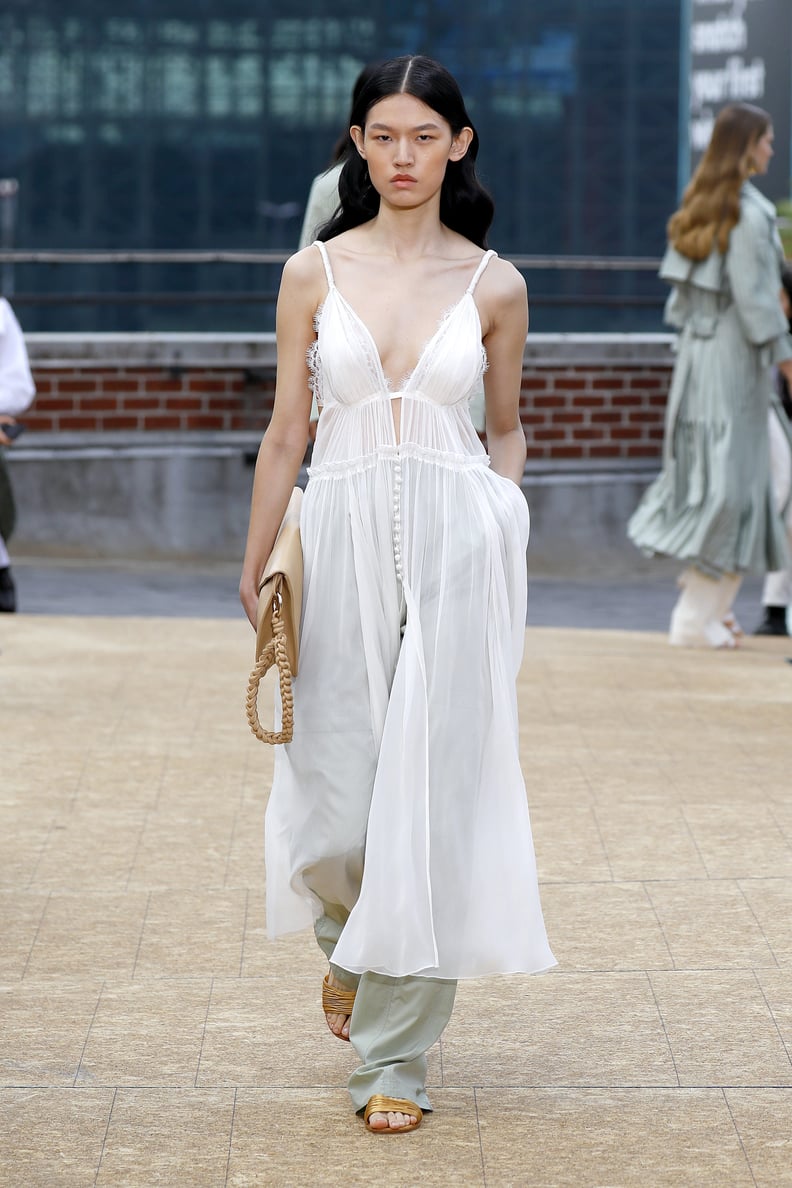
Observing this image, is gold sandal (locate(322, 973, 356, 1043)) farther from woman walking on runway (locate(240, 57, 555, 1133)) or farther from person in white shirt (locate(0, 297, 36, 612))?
person in white shirt (locate(0, 297, 36, 612))

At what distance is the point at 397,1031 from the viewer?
11.8ft

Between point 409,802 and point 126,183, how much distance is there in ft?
157

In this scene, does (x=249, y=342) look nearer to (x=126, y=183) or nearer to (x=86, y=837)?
(x=86, y=837)

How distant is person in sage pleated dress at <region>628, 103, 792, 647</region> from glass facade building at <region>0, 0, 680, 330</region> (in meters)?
40.6

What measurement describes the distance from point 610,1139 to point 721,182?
5.96 m

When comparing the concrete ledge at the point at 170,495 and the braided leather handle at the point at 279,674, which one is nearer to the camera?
the braided leather handle at the point at 279,674

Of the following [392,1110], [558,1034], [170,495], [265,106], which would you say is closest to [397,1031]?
[392,1110]

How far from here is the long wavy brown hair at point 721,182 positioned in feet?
28.4

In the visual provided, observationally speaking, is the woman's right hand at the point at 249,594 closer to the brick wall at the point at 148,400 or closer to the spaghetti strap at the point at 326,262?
the spaghetti strap at the point at 326,262

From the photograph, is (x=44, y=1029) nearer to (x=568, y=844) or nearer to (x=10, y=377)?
(x=568, y=844)

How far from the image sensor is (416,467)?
3.69 meters

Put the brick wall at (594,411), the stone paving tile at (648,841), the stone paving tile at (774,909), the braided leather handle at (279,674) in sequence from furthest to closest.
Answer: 1. the brick wall at (594,411)
2. the stone paving tile at (648,841)
3. the stone paving tile at (774,909)
4. the braided leather handle at (279,674)

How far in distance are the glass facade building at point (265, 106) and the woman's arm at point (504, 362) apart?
151 ft

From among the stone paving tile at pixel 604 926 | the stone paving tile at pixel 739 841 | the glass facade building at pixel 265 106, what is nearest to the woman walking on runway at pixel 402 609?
the stone paving tile at pixel 604 926
